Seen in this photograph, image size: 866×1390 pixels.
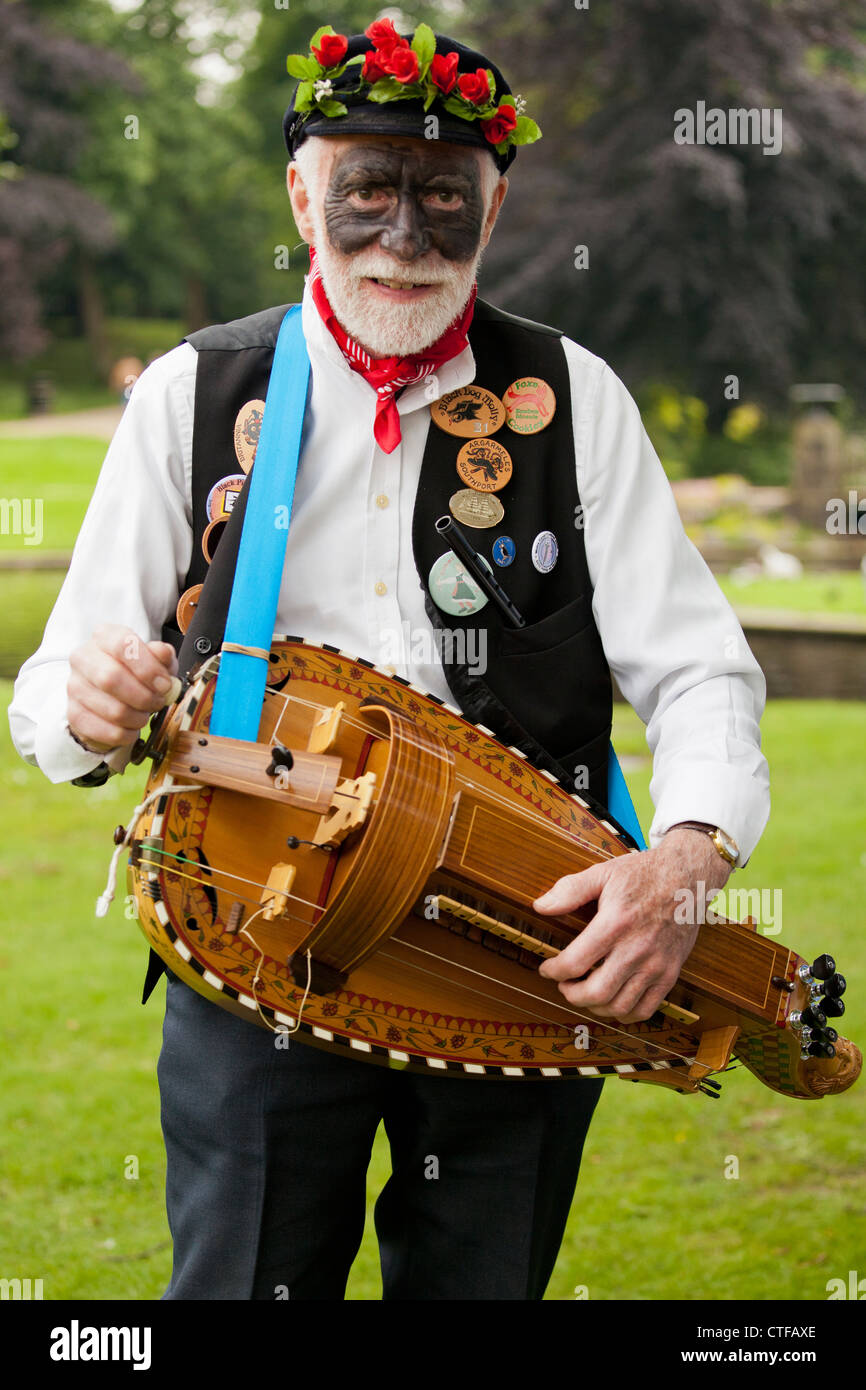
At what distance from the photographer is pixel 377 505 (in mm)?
2162

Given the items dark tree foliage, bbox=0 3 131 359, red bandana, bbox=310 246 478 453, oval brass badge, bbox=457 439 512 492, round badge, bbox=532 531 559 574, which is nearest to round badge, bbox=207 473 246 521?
red bandana, bbox=310 246 478 453

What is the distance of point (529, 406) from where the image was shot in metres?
2.21

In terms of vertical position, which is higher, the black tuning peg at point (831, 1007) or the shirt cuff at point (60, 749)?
the shirt cuff at point (60, 749)

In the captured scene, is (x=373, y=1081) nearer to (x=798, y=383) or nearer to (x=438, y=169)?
(x=438, y=169)

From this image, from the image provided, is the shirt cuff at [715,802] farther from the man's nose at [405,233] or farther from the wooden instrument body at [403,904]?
the man's nose at [405,233]

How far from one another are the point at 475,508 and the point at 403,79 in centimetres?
59

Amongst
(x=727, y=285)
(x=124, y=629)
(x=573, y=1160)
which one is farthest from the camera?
(x=727, y=285)

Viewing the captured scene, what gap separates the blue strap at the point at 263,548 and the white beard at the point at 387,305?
0.10 m

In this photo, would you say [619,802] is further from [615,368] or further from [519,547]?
[615,368]

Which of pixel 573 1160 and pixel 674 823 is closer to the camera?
pixel 674 823

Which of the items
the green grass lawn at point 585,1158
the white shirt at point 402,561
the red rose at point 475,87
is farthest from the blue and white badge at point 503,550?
the green grass lawn at point 585,1158

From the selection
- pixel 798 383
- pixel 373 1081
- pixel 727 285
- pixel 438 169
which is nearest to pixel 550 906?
pixel 373 1081

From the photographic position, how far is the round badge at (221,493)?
2.10 metres

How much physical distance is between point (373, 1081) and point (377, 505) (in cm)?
83
